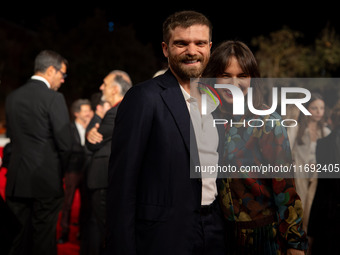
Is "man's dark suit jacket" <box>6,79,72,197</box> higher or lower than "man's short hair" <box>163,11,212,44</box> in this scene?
lower

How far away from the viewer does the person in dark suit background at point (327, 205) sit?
390 cm

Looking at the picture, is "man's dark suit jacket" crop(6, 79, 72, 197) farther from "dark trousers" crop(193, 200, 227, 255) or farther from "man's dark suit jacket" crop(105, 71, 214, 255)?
"dark trousers" crop(193, 200, 227, 255)

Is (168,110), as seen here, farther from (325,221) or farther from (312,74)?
(312,74)

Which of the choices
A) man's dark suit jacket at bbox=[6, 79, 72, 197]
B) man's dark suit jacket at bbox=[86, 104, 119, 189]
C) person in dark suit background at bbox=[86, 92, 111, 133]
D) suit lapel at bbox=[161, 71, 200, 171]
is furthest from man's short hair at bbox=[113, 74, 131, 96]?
suit lapel at bbox=[161, 71, 200, 171]

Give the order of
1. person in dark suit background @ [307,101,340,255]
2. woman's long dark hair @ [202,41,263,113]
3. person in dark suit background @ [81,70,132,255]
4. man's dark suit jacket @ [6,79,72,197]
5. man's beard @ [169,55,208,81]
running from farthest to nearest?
person in dark suit background @ [307,101,340,255]
person in dark suit background @ [81,70,132,255]
man's dark suit jacket @ [6,79,72,197]
woman's long dark hair @ [202,41,263,113]
man's beard @ [169,55,208,81]

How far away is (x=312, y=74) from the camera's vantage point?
85.4 feet

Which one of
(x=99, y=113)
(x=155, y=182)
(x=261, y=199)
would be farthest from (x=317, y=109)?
(x=155, y=182)

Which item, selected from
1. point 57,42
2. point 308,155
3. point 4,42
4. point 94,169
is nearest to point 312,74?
point 57,42

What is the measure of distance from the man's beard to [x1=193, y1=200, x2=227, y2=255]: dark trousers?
69 cm

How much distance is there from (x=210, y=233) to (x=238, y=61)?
3.30 ft

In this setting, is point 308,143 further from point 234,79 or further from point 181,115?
point 181,115

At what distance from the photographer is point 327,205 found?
4000mm

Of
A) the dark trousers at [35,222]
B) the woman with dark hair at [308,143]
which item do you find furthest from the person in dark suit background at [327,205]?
the dark trousers at [35,222]

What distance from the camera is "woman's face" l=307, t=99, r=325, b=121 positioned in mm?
4594
